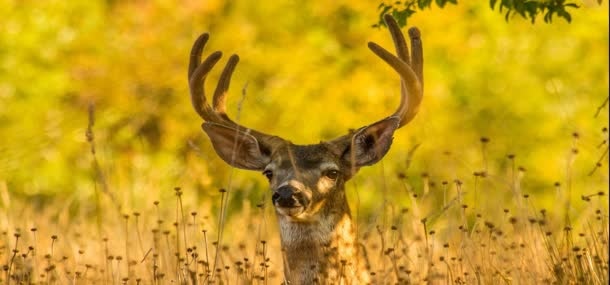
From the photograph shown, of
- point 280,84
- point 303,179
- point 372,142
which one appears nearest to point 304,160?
point 303,179

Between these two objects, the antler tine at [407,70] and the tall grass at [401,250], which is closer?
the tall grass at [401,250]

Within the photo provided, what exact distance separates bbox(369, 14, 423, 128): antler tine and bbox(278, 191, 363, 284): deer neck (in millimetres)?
918

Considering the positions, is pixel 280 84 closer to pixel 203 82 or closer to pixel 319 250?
pixel 203 82

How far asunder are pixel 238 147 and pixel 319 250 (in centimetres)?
96

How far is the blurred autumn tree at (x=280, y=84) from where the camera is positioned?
15484 mm

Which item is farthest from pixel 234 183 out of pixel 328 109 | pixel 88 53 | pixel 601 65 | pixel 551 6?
pixel 551 6

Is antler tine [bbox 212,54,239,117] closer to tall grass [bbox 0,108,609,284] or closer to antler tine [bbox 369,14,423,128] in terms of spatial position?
tall grass [bbox 0,108,609,284]

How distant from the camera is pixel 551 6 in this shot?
25.5 feet

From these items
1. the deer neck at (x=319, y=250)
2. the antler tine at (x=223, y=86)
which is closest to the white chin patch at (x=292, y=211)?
A: the deer neck at (x=319, y=250)

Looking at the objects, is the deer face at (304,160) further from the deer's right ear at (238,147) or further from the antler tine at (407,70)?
the antler tine at (407,70)

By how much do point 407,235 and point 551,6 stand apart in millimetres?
3477

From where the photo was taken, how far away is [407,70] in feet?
24.6

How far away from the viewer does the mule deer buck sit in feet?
21.7

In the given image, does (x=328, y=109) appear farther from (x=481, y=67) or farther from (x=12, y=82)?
(x=12, y=82)
